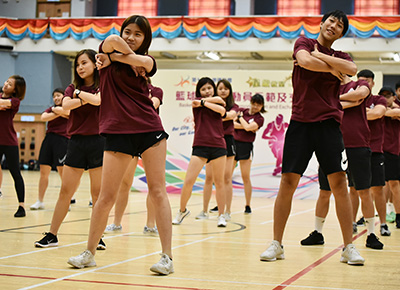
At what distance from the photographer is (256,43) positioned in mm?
22406

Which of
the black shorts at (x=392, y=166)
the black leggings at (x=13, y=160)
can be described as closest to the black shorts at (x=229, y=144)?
the black shorts at (x=392, y=166)

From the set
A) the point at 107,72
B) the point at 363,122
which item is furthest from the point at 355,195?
the point at 107,72

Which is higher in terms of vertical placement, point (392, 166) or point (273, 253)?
point (392, 166)

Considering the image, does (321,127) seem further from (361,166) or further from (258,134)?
(258,134)

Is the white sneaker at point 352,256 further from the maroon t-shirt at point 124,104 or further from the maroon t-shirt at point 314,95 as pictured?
the maroon t-shirt at point 124,104

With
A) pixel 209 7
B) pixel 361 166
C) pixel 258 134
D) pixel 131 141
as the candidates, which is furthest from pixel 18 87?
pixel 209 7

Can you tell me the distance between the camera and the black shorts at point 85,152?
526 cm

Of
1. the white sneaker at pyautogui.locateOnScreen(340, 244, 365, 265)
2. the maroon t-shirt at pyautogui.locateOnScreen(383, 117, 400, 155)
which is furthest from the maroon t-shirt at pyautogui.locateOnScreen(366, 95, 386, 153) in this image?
the white sneaker at pyautogui.locateOnScreen(340, 244, 365, 265)

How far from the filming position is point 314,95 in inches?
187

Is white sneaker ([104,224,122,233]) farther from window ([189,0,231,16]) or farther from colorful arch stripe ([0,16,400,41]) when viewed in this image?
window ([189,0,231,16])

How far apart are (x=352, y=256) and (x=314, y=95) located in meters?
1.33

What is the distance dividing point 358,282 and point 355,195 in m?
3.25

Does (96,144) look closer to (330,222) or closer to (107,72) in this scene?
(107,72)

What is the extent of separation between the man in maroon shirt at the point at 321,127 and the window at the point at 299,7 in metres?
20.8
